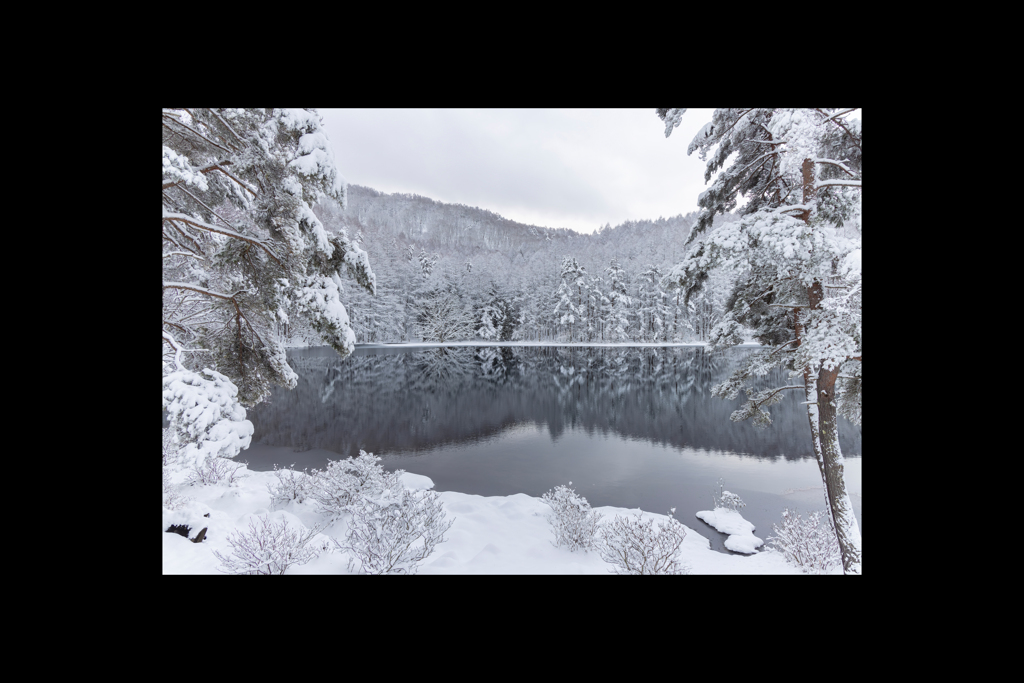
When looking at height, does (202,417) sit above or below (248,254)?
below

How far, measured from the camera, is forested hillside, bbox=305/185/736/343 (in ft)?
106

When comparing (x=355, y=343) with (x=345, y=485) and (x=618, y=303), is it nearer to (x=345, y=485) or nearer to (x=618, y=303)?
(x=345, y=485)

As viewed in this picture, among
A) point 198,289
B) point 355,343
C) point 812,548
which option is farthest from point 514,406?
point 198,289

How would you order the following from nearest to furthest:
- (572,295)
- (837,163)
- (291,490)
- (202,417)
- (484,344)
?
(202,417) → (837,163) → (291,490) → (572,295) → (484,344)

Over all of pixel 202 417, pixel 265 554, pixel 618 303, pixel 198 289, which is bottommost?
pixel 265 554

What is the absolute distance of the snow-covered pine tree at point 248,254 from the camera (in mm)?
2865

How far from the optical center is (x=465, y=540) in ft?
16.2

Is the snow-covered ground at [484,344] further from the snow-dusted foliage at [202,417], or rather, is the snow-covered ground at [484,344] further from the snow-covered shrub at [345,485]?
the snow-dusted foliage at [202,417]

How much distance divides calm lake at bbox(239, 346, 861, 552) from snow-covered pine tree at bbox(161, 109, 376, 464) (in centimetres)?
616

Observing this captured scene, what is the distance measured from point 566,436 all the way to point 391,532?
32.7ft

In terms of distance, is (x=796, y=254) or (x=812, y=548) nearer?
(x=796, y=254)

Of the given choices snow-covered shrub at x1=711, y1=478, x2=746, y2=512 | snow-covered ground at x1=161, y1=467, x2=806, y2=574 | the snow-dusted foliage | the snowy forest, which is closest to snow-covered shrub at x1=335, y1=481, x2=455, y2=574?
the snowy forest
